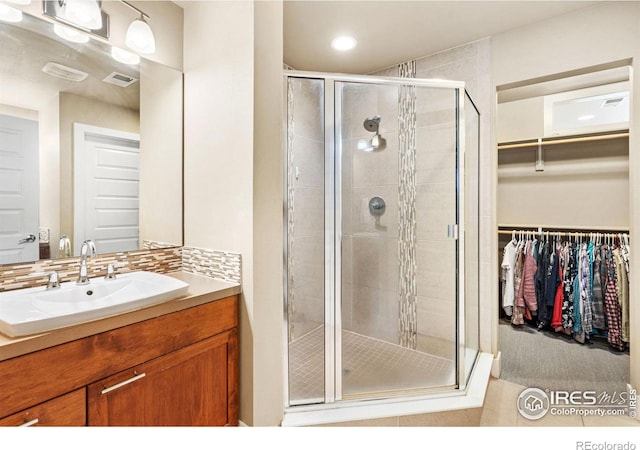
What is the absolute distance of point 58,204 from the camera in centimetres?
135

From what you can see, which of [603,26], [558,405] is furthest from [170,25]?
[558,405]

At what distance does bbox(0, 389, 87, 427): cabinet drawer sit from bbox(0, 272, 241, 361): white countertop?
6.6 inches

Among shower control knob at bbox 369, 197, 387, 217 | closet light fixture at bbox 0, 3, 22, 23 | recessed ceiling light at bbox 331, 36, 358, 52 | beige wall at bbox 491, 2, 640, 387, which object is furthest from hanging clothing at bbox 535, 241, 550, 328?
A: closet light fixture at bbox 0, 3, 22, 23

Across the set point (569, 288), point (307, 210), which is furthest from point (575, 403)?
point (307, 210)

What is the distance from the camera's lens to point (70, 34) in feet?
4.48

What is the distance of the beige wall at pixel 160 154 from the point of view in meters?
1.63

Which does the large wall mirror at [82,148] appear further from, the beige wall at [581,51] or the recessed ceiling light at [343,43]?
the beige wall at [581,51]

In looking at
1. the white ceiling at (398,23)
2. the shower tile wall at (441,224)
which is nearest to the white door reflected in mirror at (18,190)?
the white ceiling at (398,23)

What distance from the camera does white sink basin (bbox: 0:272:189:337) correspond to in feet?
2.76

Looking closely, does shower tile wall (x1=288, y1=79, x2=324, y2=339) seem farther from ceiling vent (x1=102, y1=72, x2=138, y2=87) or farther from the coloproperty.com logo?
the coloproperty.com logo

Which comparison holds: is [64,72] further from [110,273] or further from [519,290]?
[519,290]

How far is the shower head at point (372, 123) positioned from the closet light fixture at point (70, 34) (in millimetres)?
1520

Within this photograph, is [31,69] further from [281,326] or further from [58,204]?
[281,326]
